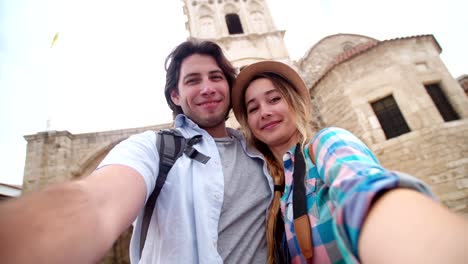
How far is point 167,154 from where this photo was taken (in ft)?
4.22

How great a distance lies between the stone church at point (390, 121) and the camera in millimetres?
5762

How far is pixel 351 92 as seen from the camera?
7.20 m

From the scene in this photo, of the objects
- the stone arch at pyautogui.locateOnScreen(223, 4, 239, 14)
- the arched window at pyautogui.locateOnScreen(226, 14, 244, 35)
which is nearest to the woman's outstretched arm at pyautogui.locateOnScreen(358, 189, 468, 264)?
the arched window at pyautogui.locateOnScreen(226, 14, 244, 35)

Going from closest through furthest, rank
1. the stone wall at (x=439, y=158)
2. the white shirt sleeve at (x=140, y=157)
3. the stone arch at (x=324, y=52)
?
the white shirt sleeve at (x=140, y=157) → the stone wall at (x=439, y=158) → the stone arch at (x=324, y=52)

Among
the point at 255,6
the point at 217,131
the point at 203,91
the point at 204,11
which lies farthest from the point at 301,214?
the point at 255,6

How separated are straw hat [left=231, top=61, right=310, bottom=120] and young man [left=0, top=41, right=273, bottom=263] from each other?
4.5 inches

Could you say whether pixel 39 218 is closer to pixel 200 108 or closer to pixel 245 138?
pixel 200 108

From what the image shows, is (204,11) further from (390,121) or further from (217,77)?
(217,77)

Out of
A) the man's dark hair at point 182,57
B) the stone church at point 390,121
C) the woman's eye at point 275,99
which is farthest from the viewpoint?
the stone church at point 390,121

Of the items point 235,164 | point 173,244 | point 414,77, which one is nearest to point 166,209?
point 173,244

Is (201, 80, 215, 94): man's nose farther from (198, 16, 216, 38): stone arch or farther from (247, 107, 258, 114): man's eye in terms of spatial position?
(198, 16, 216, 38): stone arch

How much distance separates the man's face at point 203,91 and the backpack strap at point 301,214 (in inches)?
36.3

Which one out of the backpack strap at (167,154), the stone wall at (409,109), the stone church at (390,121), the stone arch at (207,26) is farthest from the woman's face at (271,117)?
the stone arch at (207,26)

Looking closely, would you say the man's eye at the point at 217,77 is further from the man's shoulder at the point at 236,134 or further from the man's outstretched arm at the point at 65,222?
the man's outstretched arm at the point at 65,222
